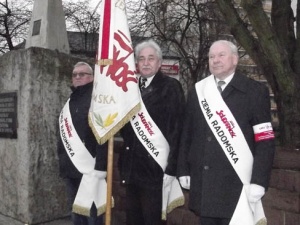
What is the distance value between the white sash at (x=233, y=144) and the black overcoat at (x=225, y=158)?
0.03 m

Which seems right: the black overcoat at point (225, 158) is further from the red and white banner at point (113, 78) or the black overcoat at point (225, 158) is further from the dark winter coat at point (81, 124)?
the dark winter coat at point (81, 124)

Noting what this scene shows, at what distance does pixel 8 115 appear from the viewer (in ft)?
17.1

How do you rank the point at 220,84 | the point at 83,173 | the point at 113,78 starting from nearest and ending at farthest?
the point at 220,84, the point at 113,78, the point at 83,173

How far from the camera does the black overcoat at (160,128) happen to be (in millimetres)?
3396

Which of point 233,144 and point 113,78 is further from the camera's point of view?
point 113,78

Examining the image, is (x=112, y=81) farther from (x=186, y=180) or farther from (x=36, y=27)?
(x=36, y=27)

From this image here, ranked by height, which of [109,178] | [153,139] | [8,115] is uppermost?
[8,115]

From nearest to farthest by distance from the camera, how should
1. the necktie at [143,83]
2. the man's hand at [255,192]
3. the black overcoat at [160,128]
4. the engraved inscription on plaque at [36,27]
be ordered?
1. the man's hand at [255,192]
2. the black overcoat at [160,128]
3. the necktie at [143,83]
4. the engraved inscription on plaque at [36,27]

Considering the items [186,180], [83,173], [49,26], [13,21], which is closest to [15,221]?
[83,173]

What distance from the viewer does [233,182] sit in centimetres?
297

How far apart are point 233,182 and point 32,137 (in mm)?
2701

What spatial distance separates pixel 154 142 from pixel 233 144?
714mm

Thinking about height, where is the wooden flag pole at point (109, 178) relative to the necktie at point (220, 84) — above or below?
below

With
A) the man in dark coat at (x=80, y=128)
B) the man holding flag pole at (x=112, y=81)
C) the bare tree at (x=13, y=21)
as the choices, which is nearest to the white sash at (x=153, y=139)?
the man holding flag pole at (x=112, y=81)
